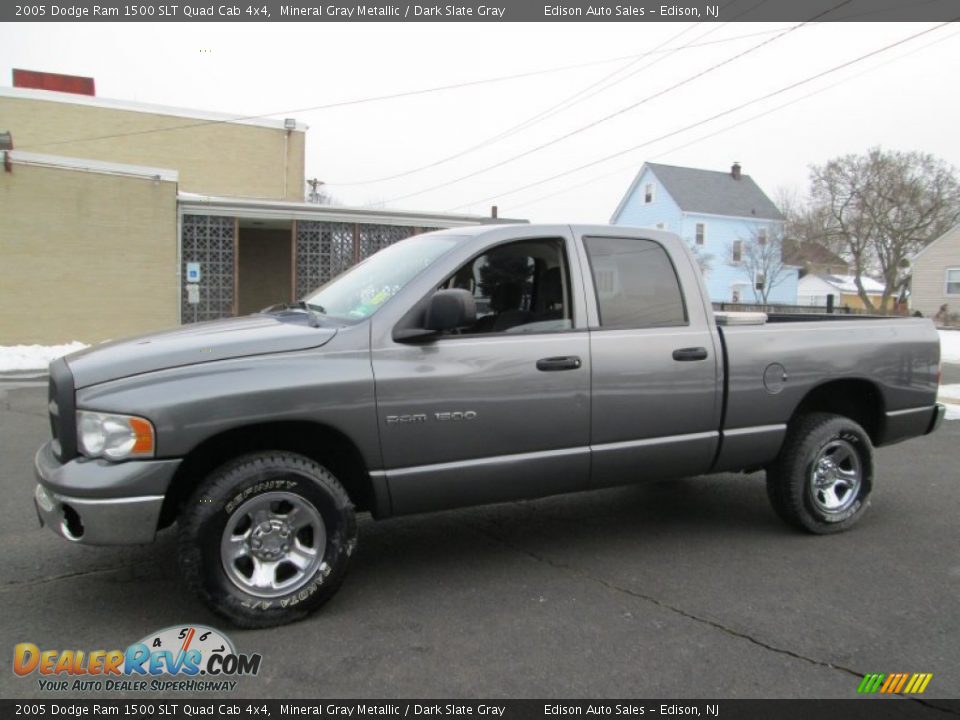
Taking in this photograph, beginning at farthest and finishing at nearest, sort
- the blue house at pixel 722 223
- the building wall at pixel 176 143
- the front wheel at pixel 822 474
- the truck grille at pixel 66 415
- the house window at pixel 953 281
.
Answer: the blue house at pixel 722 223, the house window at pixel 953 281, the building wall at pixel 176 143, the front wheel at pixel 822 474, the truck grille at pixel 66 415

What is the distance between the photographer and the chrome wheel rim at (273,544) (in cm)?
327

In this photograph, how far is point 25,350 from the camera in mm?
16156

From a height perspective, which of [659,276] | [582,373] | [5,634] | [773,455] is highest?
[659,276]

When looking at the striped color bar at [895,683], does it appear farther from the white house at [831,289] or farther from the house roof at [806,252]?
the white house at [831,289]

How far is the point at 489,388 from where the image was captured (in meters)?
3.72

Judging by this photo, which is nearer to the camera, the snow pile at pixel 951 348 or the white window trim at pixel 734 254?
the snow pile at pixel 951 348

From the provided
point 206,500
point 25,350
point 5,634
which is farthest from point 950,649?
point 25,350

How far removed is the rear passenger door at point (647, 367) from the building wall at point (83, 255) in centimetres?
1606

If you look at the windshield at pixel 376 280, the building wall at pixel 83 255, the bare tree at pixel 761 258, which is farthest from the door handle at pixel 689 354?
the bare tree at pixel 761 258

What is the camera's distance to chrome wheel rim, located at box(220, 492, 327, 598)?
3.27 m

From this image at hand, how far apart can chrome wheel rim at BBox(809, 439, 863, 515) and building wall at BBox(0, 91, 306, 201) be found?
893 inches

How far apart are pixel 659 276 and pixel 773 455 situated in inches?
53.6

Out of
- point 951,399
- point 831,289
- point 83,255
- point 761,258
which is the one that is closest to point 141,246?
point 83,255

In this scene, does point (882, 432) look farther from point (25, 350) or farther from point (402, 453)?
point (25, 350)
